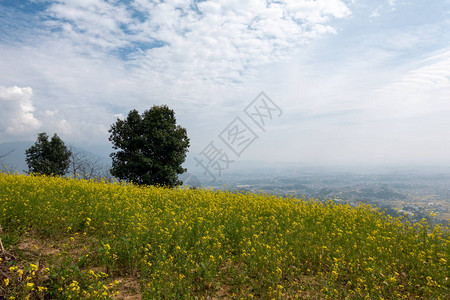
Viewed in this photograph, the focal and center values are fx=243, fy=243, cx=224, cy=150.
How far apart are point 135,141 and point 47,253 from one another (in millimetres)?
17750

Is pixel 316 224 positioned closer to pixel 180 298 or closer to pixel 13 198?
pixel 180 298

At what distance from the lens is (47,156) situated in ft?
91.0

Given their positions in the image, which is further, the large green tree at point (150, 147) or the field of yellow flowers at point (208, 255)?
the large green tree at point (150, 147)

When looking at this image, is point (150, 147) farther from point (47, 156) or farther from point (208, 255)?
point (208, 255)

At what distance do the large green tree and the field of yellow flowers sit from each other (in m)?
13.7

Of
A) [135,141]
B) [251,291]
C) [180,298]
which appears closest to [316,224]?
[251,291]

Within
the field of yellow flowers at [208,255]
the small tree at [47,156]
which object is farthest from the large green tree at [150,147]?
the field of yellow flowers at [208,255]

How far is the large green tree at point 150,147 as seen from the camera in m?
21.5

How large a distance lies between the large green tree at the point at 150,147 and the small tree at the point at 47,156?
1009 centimetres

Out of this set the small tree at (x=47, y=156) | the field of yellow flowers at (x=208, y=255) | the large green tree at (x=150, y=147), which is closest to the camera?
the field of yellow flowers at (x=208, y=255)

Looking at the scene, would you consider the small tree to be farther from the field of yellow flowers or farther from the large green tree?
the field of yellow flowers

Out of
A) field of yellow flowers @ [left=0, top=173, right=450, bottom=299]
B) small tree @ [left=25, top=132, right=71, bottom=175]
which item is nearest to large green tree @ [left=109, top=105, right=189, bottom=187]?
small tree @ [left=25, top=132, right=71, bottom=175]

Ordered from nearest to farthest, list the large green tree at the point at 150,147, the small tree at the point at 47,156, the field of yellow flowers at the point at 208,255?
1. the field of yellow flowers at the point at 208,255
2. the large green tree at the point at 150,147
3. the small tree at the point at 47,156

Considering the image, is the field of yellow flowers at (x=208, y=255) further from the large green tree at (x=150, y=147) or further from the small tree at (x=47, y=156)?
the small tree at (x=47, y=156)
